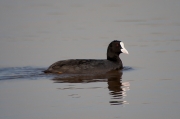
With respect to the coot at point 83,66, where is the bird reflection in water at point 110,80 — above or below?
below

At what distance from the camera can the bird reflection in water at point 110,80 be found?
8969 mm

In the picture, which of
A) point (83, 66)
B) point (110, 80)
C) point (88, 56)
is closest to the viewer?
point (110, 80)

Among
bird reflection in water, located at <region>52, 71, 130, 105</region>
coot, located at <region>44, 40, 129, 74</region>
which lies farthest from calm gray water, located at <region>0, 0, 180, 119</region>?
coot, located at <region>44, 40, 129, 74</region>

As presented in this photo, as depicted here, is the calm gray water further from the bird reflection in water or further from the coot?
the coot

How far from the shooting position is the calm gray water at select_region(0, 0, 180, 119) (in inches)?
316

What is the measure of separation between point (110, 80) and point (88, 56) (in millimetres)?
2179

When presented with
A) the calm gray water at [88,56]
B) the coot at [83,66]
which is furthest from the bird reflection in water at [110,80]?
the coot at [83,66]

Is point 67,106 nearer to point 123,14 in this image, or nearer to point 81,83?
point 81,83

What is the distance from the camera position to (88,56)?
12.8 meters

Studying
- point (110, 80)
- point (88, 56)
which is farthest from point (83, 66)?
point (88, 56)

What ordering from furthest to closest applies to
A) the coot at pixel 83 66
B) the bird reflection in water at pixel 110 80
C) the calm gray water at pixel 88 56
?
1. the coot at pixel 83 66
2. the bird reflection in water at pixel 110 80
3. the calm gray water at pixel 88 56

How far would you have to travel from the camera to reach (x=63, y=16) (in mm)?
18688

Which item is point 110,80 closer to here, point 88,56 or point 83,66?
point 83,66

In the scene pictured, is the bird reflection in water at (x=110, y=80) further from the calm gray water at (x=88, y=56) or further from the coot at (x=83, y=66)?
the coot at (x=83, y=66)
